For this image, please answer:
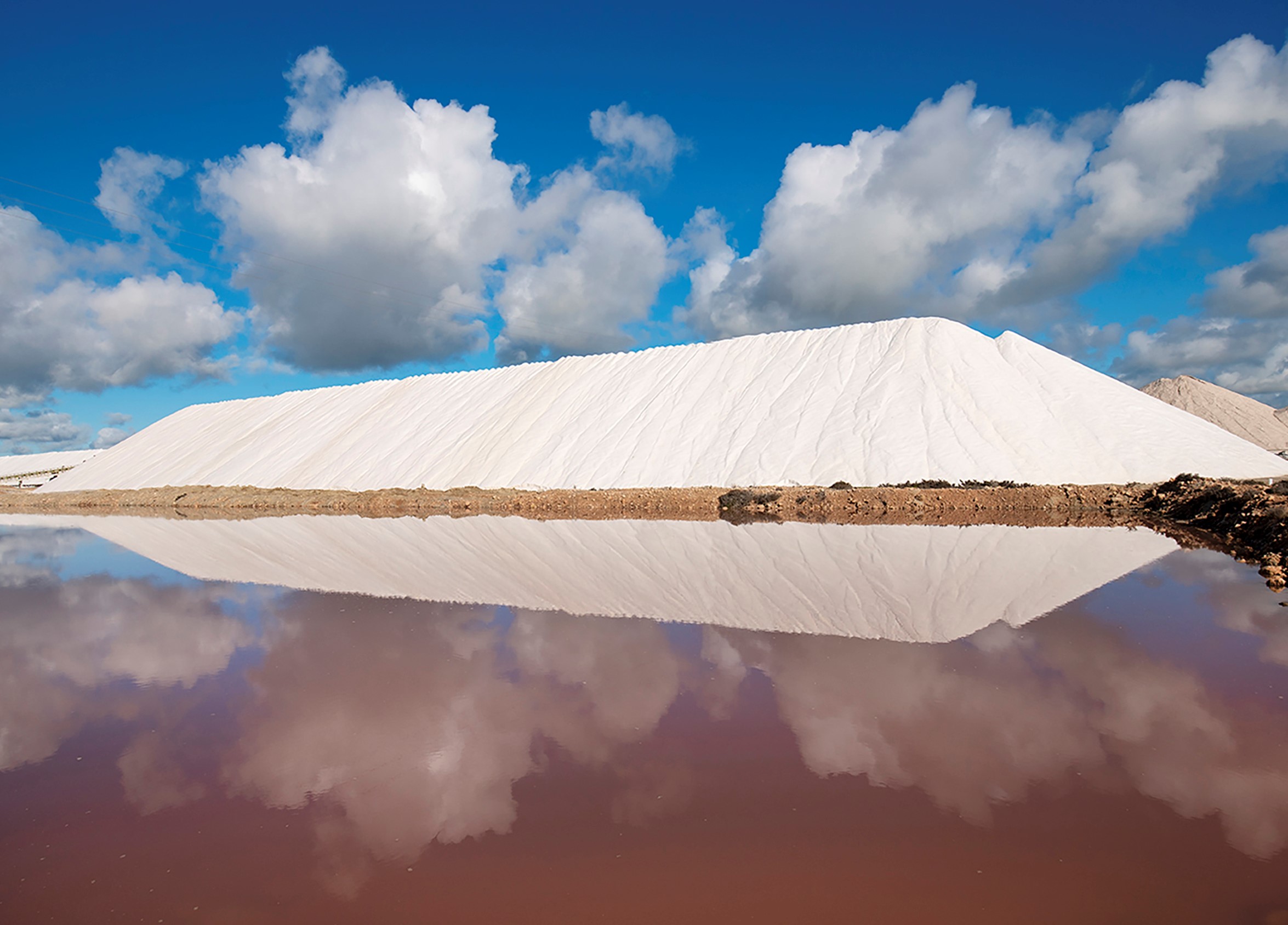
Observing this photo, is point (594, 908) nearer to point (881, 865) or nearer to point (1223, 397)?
point (881, 865)

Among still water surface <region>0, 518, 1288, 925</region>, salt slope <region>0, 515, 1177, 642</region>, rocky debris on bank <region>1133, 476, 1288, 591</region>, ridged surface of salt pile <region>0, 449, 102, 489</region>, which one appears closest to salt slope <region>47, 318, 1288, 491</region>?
rocky debris on bank <region>1133, 476, 1288, 591</region>

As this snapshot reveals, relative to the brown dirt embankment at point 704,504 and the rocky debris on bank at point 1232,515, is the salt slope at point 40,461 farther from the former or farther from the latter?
the rocky debris on bank at point 1232,515

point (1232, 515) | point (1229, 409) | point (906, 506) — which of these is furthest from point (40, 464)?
point (1229, 409)

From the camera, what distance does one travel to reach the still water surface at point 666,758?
3.19 m

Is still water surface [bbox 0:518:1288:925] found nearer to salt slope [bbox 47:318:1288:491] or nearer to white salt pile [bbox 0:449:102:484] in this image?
salt slope [bbox 47:318:1288:491]

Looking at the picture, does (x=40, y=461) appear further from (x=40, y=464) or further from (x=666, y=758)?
(x=666, y=758)

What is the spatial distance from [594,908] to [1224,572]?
11.5 metres

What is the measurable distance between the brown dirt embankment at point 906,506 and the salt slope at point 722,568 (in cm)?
162

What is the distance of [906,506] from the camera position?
20.0 m

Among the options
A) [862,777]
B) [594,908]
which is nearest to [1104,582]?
[862,777]

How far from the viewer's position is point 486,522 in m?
20.9

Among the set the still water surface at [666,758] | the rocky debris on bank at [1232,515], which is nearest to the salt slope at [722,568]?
the still water surface at [666,758]

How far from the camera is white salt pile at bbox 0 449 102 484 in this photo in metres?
63.2

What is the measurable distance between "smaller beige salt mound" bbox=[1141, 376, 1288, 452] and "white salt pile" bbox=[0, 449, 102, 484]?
328 ft
